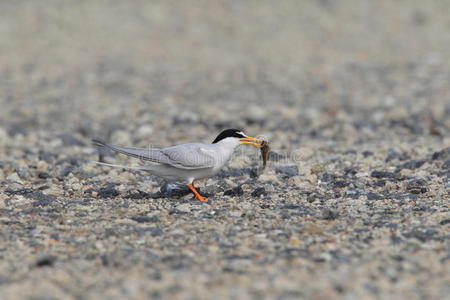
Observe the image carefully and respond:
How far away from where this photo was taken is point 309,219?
20.2 feet

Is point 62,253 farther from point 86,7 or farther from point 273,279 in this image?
point 86,7

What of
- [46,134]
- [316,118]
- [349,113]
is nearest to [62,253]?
[46,134]

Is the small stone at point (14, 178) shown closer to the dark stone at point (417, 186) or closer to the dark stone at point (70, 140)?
the dark stone at point (70, 140)

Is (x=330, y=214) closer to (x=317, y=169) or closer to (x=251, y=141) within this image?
(x=251, y=141)

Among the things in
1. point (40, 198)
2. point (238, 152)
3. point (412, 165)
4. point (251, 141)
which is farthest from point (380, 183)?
point (40, 198)

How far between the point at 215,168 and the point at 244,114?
679cm

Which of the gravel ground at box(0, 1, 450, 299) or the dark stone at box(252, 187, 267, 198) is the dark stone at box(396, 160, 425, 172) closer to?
the gravel ground at box(0, 1, 450, 299)

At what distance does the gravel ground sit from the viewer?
4797 mm

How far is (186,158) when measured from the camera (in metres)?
6.70

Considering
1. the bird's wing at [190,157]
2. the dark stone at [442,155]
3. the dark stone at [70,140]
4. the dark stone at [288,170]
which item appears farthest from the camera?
the dark stone at [70,140]

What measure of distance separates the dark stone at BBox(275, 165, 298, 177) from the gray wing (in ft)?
5.33

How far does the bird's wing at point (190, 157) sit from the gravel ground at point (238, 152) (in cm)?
39

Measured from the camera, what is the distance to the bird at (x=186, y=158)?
6.73 metres

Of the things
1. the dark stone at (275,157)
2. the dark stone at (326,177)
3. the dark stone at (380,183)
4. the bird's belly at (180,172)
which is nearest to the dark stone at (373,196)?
the dark stone at (380,183)
